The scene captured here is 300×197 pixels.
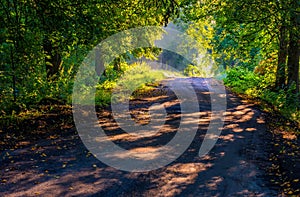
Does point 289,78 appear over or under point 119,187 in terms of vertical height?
over

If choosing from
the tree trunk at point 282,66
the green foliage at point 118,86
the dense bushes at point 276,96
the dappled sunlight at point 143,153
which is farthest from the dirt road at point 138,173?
the tree trunk at point 282,66

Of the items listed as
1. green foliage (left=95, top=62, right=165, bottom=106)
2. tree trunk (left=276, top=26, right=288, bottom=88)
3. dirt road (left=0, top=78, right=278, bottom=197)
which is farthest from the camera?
tree trunk (left=276, top=26, right=288, bottom=88)

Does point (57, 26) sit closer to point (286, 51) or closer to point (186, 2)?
point (186, 2)

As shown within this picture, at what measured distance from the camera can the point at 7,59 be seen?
873 centimetres

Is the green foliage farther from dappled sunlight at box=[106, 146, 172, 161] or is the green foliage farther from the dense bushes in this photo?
the dense bushes

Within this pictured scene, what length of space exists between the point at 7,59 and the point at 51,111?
253 centimetres

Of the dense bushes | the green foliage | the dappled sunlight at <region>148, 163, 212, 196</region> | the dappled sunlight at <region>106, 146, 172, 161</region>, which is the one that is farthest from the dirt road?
the green foliage

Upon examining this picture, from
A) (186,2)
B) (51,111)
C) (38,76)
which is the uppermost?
(186,2)

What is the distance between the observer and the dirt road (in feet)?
17.2

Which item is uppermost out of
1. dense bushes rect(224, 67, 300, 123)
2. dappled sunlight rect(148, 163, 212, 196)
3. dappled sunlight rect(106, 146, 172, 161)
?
dense bushes rect(224, 67, 300, 123)

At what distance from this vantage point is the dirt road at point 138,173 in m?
5.24

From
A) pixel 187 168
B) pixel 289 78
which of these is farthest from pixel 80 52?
pixel 289 78

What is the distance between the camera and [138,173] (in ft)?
19.6

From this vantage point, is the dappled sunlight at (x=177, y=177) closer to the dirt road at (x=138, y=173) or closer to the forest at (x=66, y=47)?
the dirt road at (x=138, y=173)
